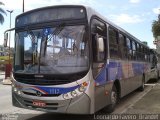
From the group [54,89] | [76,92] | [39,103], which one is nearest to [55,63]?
[54,89]

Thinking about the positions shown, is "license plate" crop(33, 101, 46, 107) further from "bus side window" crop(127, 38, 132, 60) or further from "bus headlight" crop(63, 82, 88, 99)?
"bus side window" crop(127, 38, 132, 60)

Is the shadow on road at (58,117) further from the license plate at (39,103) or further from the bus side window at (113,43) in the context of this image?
the bus side window at (113,43)

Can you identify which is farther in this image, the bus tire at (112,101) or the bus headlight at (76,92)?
the bus tire at (112,101)

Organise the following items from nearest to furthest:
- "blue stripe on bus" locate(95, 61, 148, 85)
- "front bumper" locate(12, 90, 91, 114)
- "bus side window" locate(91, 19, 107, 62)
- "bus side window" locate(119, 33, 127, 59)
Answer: "front bumper" locate(12, 90, 91, 114), "bus side window" locate(91, 19, 107, 62), "blue stripe on bus" locate(95, 61, 148, 85), "bus side window" locate(119, 33, 127, 59)

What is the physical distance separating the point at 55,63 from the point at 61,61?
0.16 metres

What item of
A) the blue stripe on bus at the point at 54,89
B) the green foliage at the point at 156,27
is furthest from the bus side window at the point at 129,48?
the green foliage at the point at 156,27

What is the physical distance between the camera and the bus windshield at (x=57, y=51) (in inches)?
304

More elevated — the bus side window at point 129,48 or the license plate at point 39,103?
the bus side window at point 129,48

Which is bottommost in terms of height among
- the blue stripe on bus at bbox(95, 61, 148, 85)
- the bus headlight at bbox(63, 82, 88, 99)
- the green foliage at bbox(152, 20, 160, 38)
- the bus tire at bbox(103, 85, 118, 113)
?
the bus tire at bbox(103, 85, 118, 113)

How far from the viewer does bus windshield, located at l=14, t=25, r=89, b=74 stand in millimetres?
7730

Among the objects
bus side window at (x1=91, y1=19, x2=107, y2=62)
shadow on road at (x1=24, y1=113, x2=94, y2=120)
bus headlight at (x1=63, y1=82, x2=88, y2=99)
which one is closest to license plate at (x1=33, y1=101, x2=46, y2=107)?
bus headlight at (x1=63, y1=82, x2=88, y2=99)

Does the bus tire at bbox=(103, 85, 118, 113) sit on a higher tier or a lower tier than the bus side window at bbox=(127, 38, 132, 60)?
lower

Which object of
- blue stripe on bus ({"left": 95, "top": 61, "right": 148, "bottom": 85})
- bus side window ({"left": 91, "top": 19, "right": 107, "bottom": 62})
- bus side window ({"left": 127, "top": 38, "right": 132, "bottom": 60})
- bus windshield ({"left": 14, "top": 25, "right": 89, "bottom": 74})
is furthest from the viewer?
bus side window ({"left": 127, "top": 38, "right": 132, "bottom": 60})

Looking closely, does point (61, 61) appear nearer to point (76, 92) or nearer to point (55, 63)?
point (55, 63)
